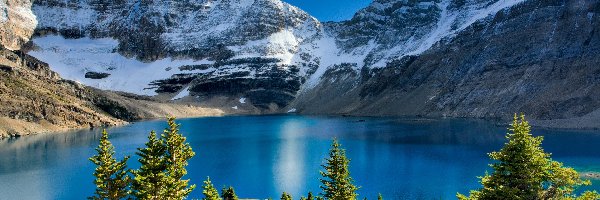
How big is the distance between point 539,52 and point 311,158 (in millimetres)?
114093

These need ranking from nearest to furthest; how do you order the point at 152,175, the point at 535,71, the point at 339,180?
the point at 152,175, the point at 339,180, the point at 535,71

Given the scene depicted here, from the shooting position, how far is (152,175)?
26172 millimetres

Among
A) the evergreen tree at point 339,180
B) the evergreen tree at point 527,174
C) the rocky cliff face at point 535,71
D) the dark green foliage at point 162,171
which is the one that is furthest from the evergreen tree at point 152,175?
the rocky cliff face at point 535,71

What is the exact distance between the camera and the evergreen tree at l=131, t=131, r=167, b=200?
26.3 meters

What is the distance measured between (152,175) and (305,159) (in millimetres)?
67415

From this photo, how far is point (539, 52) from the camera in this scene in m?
174

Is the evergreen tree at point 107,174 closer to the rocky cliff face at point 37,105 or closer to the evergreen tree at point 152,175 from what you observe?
the evergreen tree at point 152,175

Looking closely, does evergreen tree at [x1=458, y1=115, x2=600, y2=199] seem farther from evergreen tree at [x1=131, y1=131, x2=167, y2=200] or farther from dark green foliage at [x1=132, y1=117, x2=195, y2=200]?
evergreen tree at [x1=131, y1=131, x2=167, y2=200]

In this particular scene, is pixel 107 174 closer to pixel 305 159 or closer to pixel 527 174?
pixel 527 174

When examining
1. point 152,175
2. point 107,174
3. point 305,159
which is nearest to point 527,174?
point 152,175

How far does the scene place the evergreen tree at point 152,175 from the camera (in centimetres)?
2627

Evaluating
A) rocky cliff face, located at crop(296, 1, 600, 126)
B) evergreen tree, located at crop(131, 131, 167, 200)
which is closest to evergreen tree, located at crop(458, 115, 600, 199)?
evergreen tree, located at crop(131, 131, 167, 200)

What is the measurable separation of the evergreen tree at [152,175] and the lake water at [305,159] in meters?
35.6

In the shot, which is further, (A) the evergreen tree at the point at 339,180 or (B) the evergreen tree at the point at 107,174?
(A) the evergreen tree at the point at 339,180
